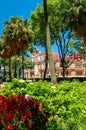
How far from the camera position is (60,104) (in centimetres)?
1059

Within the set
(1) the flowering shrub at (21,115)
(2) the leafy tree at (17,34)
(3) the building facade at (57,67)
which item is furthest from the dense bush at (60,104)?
(3) the building facade at (57,67)

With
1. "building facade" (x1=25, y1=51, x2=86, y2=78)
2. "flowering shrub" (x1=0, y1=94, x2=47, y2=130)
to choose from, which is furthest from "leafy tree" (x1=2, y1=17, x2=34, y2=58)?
"building facade" (x1=25, y1=51, x2=86, y2=78)

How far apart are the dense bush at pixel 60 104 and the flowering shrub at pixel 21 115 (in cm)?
71

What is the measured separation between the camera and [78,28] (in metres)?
39.7

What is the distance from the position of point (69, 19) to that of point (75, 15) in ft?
4.10

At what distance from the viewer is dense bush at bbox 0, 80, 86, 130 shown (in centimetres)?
912

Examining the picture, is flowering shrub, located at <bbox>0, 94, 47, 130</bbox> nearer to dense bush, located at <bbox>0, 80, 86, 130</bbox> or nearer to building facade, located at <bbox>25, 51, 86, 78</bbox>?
dense bush, located at <bbox>0, 80, 86, 130</bbox>

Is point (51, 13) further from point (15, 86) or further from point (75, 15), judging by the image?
point (15, 86)

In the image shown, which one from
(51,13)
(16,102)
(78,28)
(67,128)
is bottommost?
(67,128)

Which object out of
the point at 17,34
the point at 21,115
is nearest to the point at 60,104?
the point at 21,115

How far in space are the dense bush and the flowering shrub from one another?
0.71 meters

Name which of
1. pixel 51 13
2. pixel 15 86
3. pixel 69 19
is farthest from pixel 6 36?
pixel 15 86

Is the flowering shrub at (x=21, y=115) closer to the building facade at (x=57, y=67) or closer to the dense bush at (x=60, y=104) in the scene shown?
the dense bush at (x=60, y=104)

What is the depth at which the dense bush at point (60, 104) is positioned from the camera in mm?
9117
